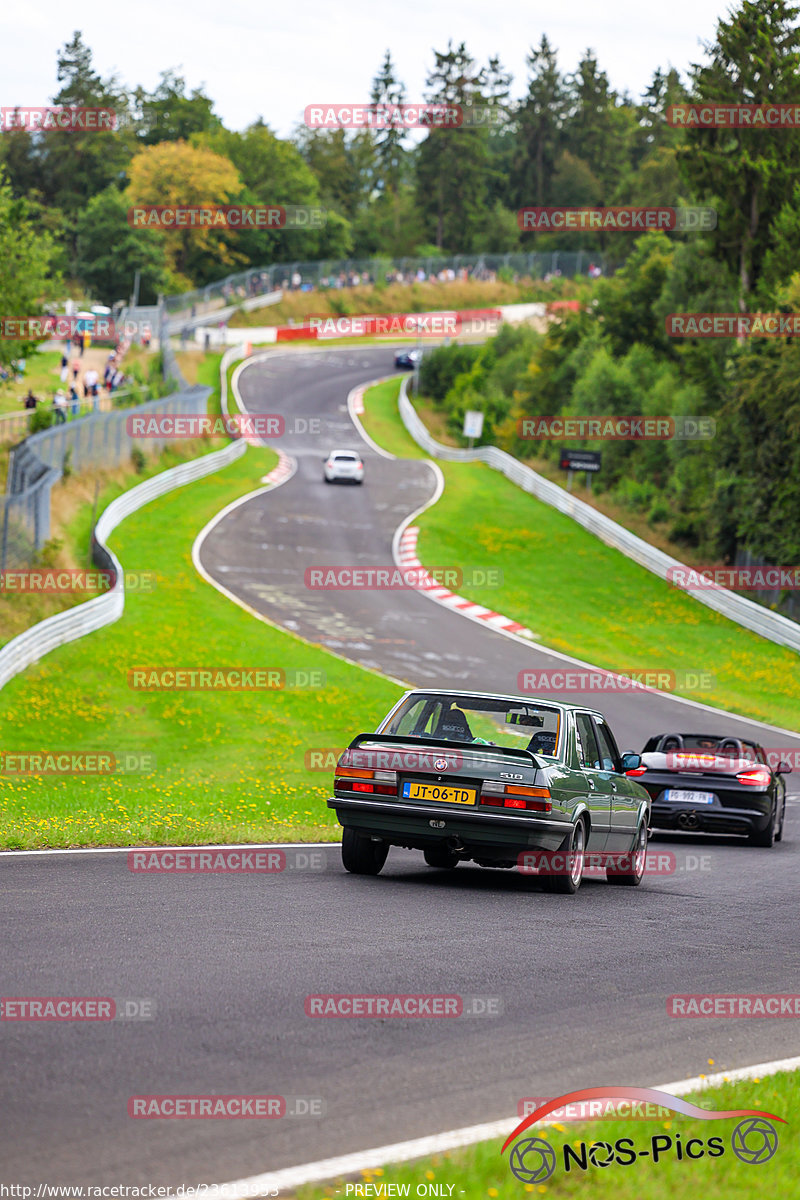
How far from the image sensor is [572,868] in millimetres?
10688

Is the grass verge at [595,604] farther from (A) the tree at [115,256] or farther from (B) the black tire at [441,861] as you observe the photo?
(A) the tree at [115,256]

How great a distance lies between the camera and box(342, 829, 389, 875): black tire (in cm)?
1088

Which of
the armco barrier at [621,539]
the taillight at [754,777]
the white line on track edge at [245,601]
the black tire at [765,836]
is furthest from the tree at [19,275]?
the black tire at [765,836]

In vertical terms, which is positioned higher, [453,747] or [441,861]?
[453,747]

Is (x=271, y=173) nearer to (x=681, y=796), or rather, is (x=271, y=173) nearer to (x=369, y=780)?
(x=681, y=796)

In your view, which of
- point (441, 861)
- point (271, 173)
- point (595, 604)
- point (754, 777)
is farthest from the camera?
point (271, 173)

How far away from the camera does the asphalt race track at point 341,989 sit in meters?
4.70

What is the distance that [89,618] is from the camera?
28.0 m

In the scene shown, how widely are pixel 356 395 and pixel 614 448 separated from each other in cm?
2579

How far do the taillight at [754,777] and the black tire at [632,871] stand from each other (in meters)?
3.75

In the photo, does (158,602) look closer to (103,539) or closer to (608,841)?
(103,539)

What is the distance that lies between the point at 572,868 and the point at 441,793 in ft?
4.45

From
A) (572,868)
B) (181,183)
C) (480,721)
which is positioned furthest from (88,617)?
(181,183)

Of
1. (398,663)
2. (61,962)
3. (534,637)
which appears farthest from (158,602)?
(61,962)
